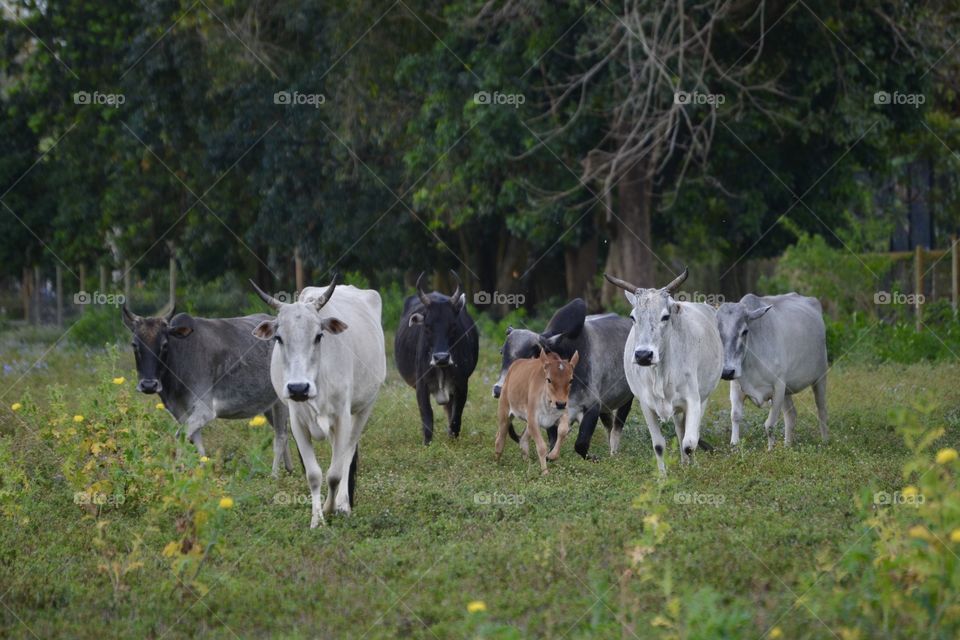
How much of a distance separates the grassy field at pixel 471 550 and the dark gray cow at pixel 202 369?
29.8 inches

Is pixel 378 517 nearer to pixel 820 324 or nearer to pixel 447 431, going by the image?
pixel 447 431

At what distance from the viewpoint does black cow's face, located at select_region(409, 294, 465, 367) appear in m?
13.7

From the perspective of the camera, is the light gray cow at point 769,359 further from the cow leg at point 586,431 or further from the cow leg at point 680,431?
the cow leg at point 586,431

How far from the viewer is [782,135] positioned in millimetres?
21578

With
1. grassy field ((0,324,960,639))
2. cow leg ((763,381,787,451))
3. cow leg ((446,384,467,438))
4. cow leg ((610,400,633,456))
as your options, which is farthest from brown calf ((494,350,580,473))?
cow leg ((763,381,787,451))

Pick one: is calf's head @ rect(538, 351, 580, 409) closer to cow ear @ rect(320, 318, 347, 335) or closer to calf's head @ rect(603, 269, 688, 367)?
calf's head @ rect(603, 269, 688, 367)

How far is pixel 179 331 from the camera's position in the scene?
1171cm

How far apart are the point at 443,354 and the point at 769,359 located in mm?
3130

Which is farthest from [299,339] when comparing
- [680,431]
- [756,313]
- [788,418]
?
[788,418]

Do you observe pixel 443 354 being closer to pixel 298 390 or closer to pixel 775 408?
pixel 775 408

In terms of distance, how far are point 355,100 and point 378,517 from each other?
17251 mm

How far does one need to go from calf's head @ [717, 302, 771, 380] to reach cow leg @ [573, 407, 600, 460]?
3.97 ft

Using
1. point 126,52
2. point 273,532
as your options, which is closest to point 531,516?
point 273,532

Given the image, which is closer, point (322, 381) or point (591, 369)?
point (322, 381)
